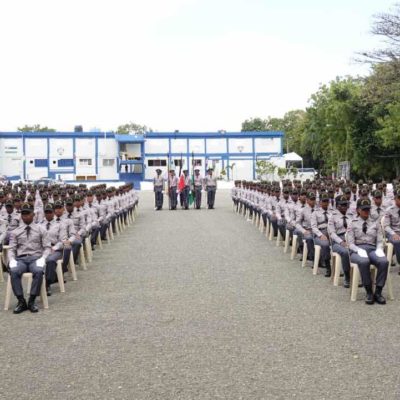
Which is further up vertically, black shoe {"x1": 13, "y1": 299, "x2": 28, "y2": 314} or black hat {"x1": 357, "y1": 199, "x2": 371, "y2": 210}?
black hat {"x1": 357, "y1": 199, "x2": 371, "y2": 210}

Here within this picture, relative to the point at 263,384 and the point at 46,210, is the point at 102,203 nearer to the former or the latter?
the point at 46,210

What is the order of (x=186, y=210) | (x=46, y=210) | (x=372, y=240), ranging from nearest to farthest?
(x=372, y=240) → (x=46, y=210) → (x=186, y=210)

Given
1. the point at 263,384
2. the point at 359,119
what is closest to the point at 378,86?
the point at 359,119

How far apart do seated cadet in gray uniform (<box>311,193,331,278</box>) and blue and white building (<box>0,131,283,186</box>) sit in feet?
190

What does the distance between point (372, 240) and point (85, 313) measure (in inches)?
172

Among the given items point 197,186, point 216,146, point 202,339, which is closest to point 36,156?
point 216,146

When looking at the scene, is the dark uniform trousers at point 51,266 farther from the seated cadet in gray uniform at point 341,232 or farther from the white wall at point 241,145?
the white wall at point 241,145

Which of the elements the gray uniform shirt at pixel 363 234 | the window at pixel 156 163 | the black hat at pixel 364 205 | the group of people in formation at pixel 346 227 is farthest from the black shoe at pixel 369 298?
the window at pixel 156 163

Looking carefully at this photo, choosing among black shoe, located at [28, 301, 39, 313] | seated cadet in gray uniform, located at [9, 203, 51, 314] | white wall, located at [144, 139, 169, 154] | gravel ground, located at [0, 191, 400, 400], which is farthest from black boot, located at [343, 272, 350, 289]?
white wall, located at [144, 139, 169, 154]

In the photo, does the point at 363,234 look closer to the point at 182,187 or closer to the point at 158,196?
the point at 158,196

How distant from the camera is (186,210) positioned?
102ft

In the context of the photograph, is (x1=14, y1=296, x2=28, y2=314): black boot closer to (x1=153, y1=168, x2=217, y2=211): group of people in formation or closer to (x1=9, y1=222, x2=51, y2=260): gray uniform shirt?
(x1=9, y1=222, x2=51, y2=260): gray uniform shirt

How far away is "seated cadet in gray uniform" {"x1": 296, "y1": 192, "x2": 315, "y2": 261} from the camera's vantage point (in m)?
12.9

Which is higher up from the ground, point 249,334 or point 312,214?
point 312,214
